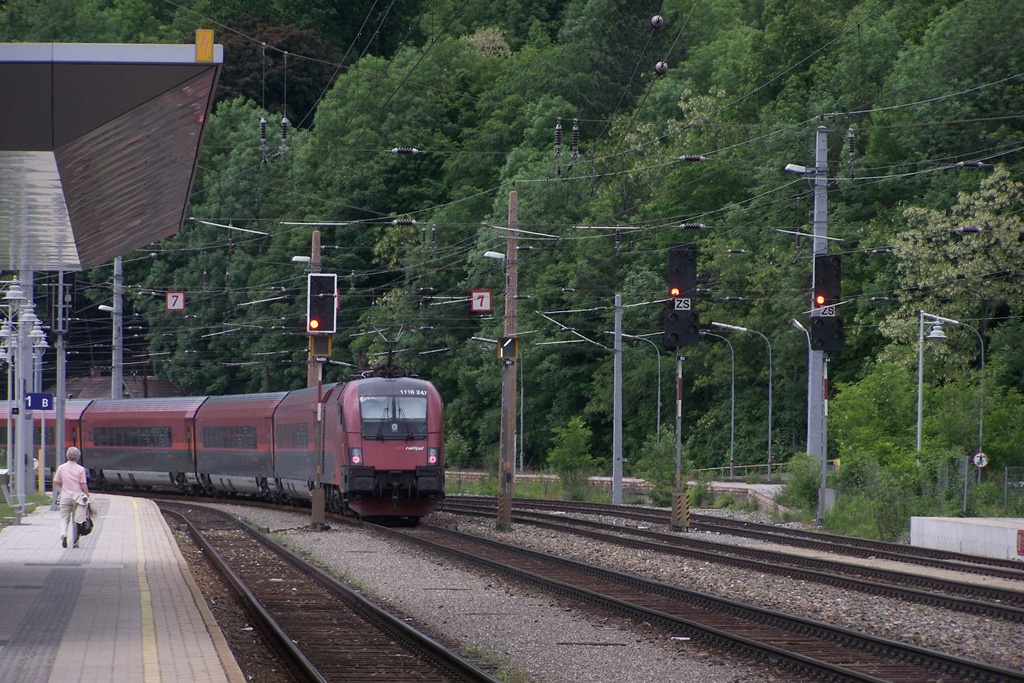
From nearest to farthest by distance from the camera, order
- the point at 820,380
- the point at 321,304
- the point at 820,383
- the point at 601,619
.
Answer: the point at 601,619
the point at 321,304
the point at 820,383
the point at 820,380

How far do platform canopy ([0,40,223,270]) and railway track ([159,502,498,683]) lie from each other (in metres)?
4.74

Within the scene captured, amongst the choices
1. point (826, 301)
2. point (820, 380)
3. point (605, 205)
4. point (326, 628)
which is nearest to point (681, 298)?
point (826, 301)

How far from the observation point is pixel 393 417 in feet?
98.4

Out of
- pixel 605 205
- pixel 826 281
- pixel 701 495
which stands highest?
pixel 605 205

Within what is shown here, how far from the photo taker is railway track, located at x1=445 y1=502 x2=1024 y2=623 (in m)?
16.2

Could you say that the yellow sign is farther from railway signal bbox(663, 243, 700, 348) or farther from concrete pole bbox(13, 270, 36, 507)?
concrete pole bbox(13, 270, 36, 507)

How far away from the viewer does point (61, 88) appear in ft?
35.5

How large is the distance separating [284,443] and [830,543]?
1634 cm

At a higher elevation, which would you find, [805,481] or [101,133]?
[101,133]

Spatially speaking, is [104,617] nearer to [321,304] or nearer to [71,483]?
[71,483]

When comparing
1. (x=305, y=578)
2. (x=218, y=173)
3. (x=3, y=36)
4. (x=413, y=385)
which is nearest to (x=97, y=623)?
(x=305, y=578)

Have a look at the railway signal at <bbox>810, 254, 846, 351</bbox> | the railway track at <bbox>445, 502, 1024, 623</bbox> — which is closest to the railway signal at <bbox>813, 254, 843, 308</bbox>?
the railway signal at <bbox>810, 254, 846, 351</bbox>

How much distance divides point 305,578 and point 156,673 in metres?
9.55

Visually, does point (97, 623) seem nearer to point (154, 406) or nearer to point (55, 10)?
point (154, 406)
